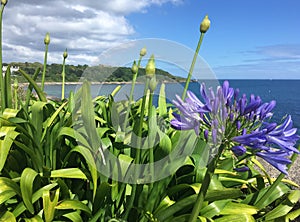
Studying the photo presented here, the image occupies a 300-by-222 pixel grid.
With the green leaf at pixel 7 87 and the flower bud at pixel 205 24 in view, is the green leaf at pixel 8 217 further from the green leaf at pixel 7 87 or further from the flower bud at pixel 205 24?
the flower bud at pixel 205 24

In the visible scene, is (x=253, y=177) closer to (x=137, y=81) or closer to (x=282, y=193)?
(x=282, y=193)

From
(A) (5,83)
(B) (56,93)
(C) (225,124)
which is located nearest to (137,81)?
(C) (225,124)

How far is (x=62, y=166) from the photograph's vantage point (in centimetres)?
224

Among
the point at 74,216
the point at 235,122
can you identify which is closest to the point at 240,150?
the point at 235,122

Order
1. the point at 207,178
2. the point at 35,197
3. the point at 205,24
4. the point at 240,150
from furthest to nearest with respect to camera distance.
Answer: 1. the point at 35,197
2. the point at 205,24
3. the point at 207,178
4. the point at 240,150

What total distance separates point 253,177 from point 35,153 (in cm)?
158

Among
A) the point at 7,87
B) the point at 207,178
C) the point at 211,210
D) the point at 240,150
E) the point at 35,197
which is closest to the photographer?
the point at 240,150

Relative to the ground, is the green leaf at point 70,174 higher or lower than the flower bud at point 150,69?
lower

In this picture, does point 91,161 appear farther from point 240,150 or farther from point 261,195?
point 261,195

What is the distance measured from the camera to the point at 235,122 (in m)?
1.35

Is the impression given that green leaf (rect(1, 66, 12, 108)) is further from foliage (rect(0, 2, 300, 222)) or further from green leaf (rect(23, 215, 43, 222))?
green leaf (rect(23, 215, 43, 222))

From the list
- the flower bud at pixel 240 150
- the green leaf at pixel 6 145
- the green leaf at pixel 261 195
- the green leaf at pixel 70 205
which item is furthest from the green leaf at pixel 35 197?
the green leaf at pixel 261 195

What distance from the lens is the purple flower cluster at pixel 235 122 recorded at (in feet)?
4.30

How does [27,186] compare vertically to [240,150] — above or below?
below
